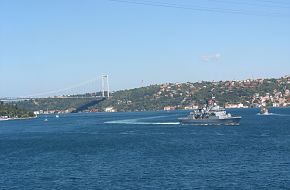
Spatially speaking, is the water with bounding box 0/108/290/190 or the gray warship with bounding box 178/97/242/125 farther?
the gray warship with bounding box 178/97/242/125

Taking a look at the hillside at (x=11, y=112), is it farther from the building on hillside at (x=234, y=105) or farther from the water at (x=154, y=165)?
the water at (x=154, y=165)

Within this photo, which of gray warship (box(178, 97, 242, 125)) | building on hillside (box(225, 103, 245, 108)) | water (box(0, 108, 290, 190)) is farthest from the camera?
building on hillside (box(225, 103, 245, 108))

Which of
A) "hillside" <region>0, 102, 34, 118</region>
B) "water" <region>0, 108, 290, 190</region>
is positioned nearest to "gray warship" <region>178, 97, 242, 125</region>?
"water" <region>0, 108, 290, 190</region>

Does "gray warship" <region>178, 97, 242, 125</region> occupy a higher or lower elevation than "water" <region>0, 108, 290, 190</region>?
higher

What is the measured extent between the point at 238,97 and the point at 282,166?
158647 mm

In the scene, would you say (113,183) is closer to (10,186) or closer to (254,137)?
(10,186)

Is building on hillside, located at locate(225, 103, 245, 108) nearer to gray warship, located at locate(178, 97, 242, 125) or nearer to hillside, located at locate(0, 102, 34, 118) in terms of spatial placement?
hillside, located at locate(0, 102, 34, 118)

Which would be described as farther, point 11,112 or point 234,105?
point 234,105

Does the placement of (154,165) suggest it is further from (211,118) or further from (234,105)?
(234,105)

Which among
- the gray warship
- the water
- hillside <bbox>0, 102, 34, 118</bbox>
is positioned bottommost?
the water

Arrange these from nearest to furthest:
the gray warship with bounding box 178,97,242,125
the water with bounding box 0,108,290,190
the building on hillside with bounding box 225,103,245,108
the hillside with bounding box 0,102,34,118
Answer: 1. the water with bounding box 0,108,290,190
2. the gray warship with bounding box 178,97,242,125
3. the hillside with bounding box 0,102,34,118
4. the building on hillside with bounding box 225,103,245,108

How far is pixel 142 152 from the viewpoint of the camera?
138 ft

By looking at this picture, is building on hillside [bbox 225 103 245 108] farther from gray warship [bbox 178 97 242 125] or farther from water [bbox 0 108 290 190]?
water [bbox 0 108 290 190]

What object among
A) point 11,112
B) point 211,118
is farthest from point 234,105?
point 211,118
